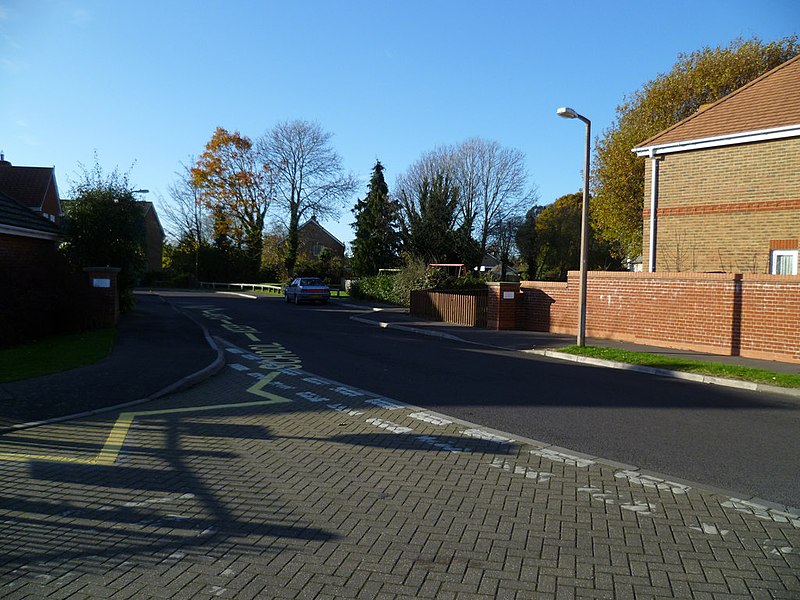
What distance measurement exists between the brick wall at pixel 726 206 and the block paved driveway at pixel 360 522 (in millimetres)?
14049

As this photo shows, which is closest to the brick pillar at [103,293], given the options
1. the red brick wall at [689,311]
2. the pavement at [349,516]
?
the pavement at [349,516]

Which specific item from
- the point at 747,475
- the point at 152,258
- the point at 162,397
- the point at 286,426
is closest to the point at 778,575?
the point at 747,475

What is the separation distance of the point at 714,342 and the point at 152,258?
220ft

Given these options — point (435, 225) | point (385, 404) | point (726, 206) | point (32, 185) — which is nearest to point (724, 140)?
point (726, 206)

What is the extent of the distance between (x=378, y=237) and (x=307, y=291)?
11240 mm

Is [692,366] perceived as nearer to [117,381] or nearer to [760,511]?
[760,511]

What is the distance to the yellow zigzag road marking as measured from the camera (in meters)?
6.27

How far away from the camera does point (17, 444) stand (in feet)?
22.5

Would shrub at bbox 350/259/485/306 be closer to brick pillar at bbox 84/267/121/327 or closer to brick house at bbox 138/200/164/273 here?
brick pillar at bbox 84/267/121/327

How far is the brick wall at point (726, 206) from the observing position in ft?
55.7

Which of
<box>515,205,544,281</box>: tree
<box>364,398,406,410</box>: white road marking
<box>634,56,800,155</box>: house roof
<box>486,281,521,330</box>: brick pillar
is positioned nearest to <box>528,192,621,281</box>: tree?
<box>515,205,544,281</box>: tree

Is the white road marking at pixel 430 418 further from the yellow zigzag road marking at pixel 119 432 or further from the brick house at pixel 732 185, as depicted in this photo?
the brick house at pixel 732 185

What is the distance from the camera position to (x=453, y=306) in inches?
948

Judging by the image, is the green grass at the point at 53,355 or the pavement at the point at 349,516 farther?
the green grass at the point at 53,355
